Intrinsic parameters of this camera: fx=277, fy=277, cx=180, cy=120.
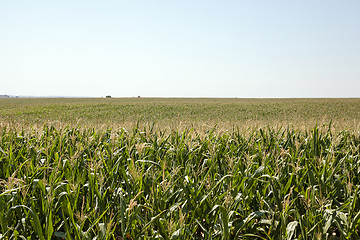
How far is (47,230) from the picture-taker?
2.46 meters

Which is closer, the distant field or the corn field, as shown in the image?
the corn field

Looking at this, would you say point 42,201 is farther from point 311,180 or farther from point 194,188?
point 311,180

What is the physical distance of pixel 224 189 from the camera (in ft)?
11.0

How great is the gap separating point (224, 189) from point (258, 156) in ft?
4.77

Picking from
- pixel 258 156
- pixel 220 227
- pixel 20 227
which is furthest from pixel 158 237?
pixel 258 156

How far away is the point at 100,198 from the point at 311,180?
7.93ft

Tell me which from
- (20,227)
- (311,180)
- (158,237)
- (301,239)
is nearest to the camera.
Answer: (158,237)

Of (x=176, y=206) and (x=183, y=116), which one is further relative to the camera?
(x=183, y=116)

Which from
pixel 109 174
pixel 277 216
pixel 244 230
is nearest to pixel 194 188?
pixel 244 230

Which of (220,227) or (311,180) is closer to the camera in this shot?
(220,227)

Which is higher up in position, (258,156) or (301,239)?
(258,156)

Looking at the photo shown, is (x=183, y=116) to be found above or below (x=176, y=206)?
below

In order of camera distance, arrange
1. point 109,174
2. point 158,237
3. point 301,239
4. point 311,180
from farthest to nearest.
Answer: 1. point 109,174
2. point 311,180
3. point 301,239
4. point 158,237

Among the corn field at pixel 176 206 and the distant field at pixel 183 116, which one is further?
the distant field at pixel 183 116
